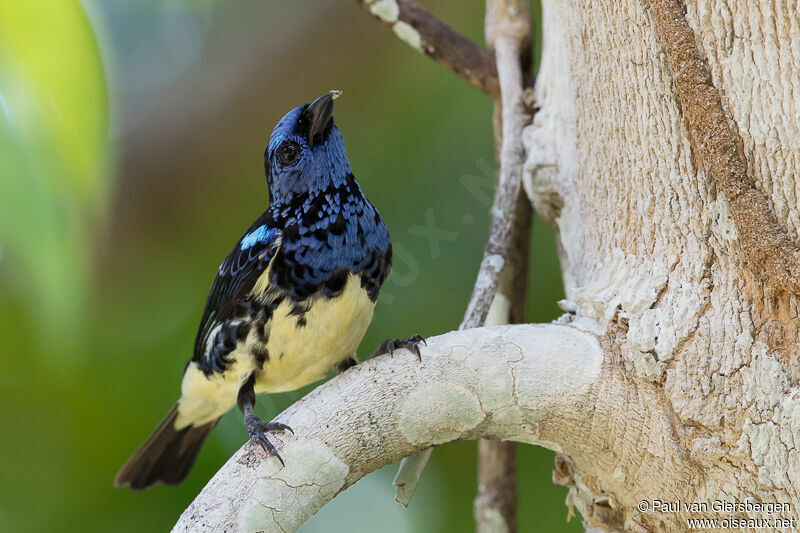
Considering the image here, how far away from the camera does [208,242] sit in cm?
358

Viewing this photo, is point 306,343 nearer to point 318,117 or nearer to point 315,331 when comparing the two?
point 315,331

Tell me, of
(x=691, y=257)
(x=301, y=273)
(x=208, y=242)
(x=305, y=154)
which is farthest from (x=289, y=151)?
(x=208, y=242)

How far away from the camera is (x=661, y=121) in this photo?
169 centimetres

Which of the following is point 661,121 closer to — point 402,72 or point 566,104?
point 566,104

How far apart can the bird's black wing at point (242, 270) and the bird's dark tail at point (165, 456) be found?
0.53 m

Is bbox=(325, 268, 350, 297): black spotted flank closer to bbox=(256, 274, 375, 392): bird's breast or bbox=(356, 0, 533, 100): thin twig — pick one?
bbox=(256, 274, 375, 392): bird's breast

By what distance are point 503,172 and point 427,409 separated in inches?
33.5

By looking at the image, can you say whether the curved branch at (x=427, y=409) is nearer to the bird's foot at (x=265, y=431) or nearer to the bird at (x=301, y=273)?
the bird's foot at (x=265, y=431)

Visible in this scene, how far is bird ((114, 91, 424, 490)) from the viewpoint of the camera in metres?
2.07

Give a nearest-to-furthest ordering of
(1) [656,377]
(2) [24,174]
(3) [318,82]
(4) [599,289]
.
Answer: (2) [24,174] → (1) [656,377] → (4) [599,289] → (3) [318,82]

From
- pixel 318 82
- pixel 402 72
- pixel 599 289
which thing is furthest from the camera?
pixel 402 72

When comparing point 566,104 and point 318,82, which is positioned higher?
point 318,82

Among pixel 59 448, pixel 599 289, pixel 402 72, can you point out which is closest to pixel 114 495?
pixel 59 448

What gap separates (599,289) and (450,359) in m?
0.39
